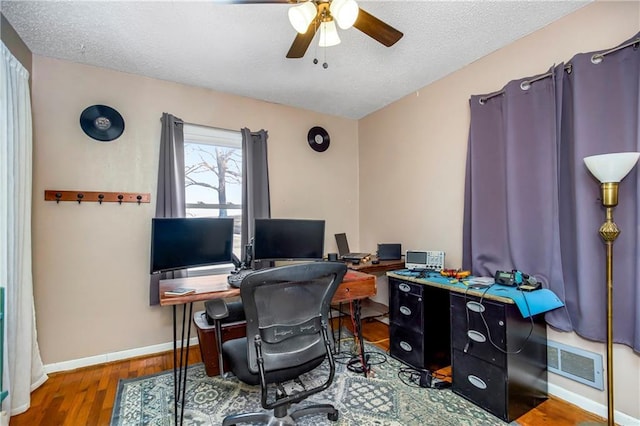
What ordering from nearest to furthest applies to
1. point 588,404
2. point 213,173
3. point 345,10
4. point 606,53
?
1. point 345,10
2. point 606,53
3. point 588,404
4. point 213,173

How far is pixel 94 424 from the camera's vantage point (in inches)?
70.2

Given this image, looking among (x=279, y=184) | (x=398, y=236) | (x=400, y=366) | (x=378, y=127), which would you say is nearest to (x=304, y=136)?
(x=279, y=184)

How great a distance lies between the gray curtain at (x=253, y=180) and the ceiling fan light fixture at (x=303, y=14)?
180 cm

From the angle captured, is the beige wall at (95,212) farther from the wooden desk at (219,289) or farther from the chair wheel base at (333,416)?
the chair wheel base at (333,416)

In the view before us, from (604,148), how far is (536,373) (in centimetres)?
145

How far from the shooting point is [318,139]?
3672mm

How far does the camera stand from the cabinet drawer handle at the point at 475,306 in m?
1.91

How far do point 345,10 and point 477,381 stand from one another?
227 cm

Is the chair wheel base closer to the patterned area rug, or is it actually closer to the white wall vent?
the patterned area rug

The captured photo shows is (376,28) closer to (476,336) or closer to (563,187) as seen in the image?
(563,187)

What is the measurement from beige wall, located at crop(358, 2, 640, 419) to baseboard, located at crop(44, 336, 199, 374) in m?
2.48

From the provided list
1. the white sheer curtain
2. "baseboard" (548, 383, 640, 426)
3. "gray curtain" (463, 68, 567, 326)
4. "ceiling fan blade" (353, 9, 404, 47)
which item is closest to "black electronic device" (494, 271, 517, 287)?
"gray curtain" (463, 68, 567, 326)

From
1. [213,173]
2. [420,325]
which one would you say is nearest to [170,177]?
[213,173]

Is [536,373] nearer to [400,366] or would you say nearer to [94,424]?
[400,366]
